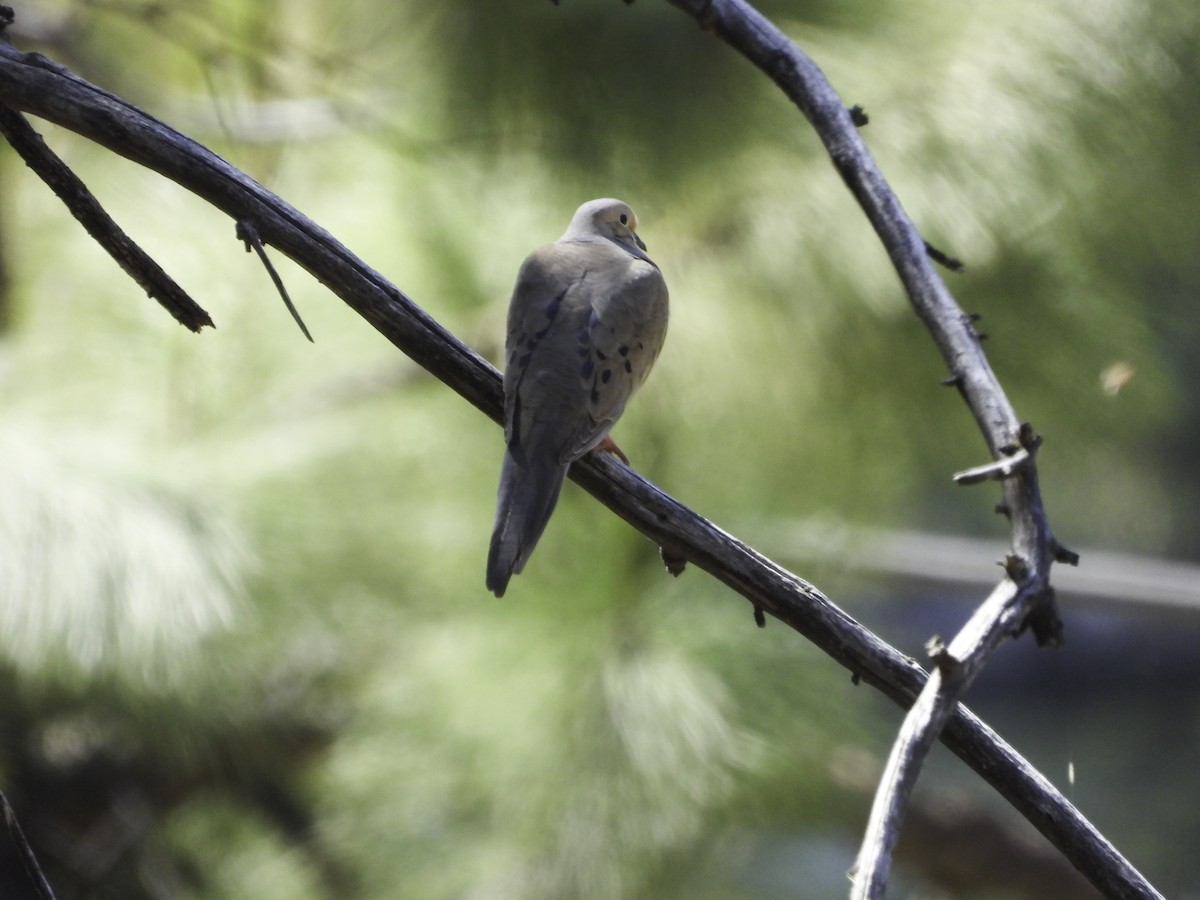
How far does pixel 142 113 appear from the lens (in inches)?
21.1

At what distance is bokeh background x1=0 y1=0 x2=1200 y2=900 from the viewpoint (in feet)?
4.12

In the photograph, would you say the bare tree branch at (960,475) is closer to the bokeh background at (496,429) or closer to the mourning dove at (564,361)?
the mourning dove at (564,361)

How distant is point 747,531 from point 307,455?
608mm

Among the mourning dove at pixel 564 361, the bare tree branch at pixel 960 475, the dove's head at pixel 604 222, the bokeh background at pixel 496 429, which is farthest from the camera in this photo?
the bokeh background at pixel 496 429

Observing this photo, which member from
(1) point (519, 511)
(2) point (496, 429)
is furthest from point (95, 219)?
(2) point (496, 429)

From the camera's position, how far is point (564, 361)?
0.73m

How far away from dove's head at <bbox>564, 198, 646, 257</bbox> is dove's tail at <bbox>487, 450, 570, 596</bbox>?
306 mm

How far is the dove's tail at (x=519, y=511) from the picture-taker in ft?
1.90

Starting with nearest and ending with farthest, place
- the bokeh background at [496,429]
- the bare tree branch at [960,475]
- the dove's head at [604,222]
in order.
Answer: the bare tree branch at [960,475], the dove's head at [604,222], the bokeh background at [496,429]

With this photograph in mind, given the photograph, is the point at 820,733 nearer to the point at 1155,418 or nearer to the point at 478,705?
the point at 478,705

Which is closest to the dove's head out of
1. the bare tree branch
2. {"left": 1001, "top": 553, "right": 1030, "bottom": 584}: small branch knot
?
the bare tree branch

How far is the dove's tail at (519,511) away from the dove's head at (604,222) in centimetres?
31

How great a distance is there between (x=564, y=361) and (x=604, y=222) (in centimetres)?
23

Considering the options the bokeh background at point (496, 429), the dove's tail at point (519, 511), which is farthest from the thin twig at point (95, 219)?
the bokeh background at point (496, 429)
